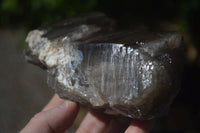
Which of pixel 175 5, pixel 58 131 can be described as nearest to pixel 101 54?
pixel 58 131

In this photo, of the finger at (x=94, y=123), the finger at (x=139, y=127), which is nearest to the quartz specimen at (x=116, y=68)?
the finger at (x=139, y=127)

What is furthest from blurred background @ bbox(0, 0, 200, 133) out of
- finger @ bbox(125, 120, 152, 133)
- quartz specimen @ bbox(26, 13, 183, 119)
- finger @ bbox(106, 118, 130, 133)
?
finger @ bbox(125, 120, 152, 133)

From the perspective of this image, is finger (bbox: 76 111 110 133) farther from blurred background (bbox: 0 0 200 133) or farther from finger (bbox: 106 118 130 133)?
blurred background (bbox: 0 0 200 133)

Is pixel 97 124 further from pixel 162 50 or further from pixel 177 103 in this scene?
pixel 177 103

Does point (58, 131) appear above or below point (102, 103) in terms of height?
below

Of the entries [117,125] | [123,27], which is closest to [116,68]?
[117,125]

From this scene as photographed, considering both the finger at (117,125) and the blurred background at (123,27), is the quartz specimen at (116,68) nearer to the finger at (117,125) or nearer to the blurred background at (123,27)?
the finger at (117,125)

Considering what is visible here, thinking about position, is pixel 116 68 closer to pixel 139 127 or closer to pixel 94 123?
pixel 139 127
